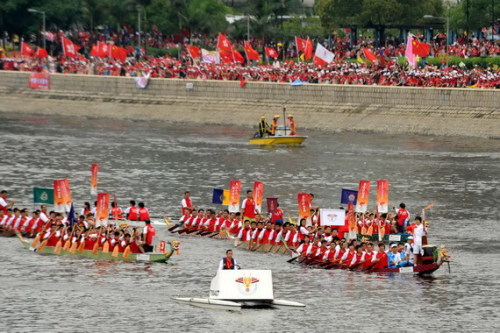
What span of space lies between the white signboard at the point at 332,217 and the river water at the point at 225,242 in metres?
2.42

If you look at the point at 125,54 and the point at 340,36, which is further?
the point at 340,36

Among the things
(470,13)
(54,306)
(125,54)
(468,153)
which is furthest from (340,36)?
(54,306)

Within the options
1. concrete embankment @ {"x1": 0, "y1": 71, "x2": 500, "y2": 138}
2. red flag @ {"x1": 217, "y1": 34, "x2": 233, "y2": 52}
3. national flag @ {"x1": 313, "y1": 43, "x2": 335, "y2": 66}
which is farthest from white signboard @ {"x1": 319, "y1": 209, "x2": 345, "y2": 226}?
red flag @ {"x1": 217, "y1": 34, "x2": 233, "y2": 52}

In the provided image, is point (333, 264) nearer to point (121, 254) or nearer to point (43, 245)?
point (121, 254)

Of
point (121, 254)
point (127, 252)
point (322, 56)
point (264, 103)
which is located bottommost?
point (121, 254)

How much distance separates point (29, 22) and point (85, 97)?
87.8 ft

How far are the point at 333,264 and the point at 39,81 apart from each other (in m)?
70.3

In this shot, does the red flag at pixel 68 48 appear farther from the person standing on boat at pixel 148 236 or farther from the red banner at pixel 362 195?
the person standing on boat at pixel 148 236

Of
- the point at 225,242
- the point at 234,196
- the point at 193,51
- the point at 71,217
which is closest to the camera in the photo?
the point at 71,217

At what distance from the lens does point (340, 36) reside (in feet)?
443

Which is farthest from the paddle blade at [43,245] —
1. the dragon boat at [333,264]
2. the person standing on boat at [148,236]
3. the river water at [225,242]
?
the dragon boat at [333,264]

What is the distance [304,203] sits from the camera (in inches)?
2175

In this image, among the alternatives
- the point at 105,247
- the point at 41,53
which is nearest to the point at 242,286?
the point at 105,247

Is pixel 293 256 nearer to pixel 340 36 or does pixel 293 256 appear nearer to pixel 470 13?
pixel 470 13
